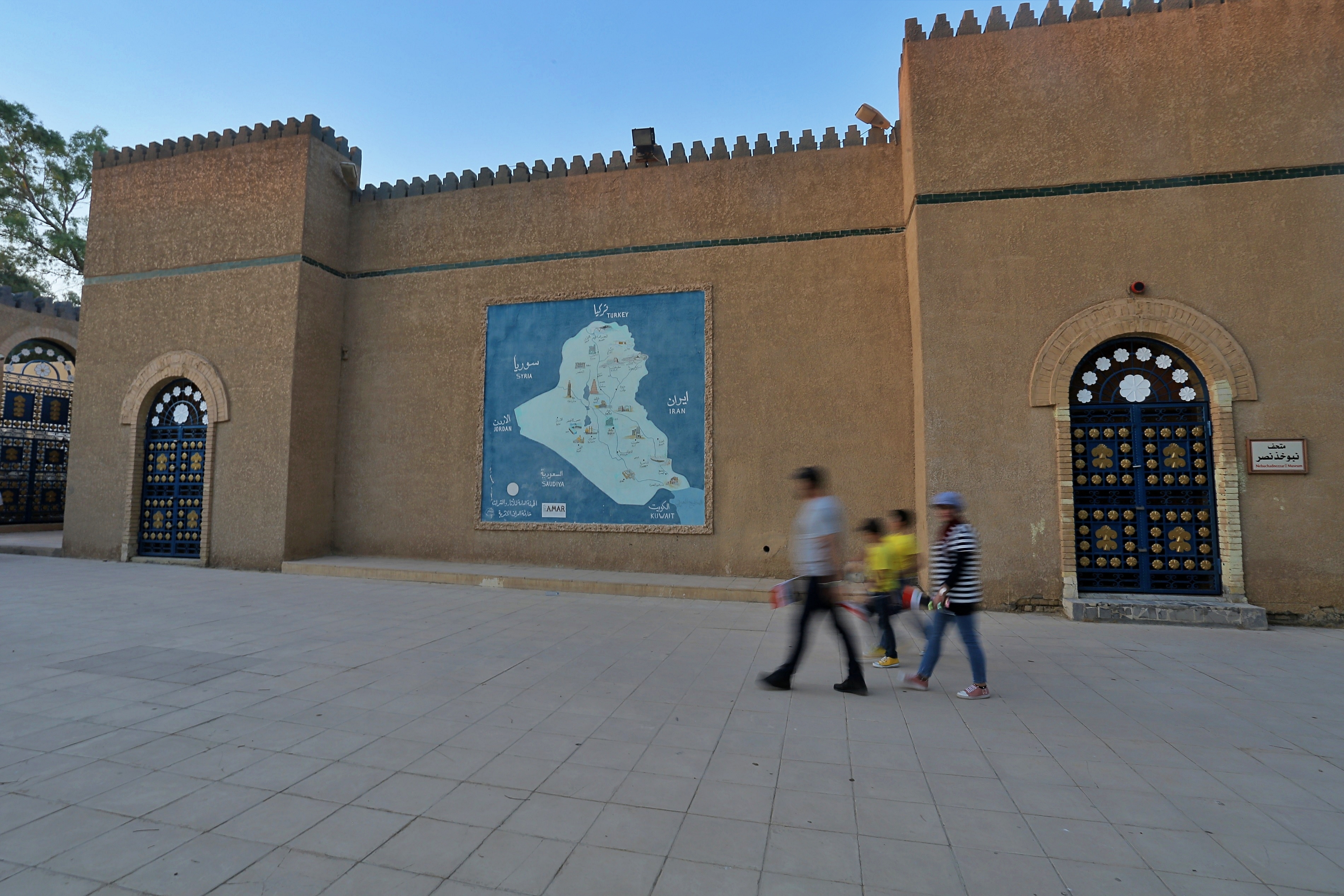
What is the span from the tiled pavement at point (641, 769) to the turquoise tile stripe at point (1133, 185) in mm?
4631

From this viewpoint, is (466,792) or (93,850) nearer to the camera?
(93,850)

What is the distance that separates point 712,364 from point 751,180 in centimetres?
252

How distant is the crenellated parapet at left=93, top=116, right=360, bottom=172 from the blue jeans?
34.4 feet

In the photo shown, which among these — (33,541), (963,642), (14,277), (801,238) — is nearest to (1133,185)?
(801,238)

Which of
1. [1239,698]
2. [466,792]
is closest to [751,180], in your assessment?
[1239,698]

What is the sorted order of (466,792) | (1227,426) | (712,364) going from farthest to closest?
1. (712,364)
2. (1227,426)
3. (466,792)

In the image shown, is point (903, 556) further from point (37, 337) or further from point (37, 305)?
point (37, 305)

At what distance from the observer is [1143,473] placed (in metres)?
6.95

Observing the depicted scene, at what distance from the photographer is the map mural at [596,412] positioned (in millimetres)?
8781

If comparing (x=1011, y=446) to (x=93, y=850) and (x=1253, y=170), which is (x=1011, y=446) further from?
(x=93, y=850)

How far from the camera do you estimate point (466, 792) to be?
2.84 meters

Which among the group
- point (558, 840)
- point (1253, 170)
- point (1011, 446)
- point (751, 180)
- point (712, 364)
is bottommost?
point (558, 840)

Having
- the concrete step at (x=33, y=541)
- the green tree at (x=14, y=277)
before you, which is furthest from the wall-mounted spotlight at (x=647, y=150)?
the green tree at (x=14, y=277)

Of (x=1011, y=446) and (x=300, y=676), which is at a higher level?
(x=1011, y=446)
